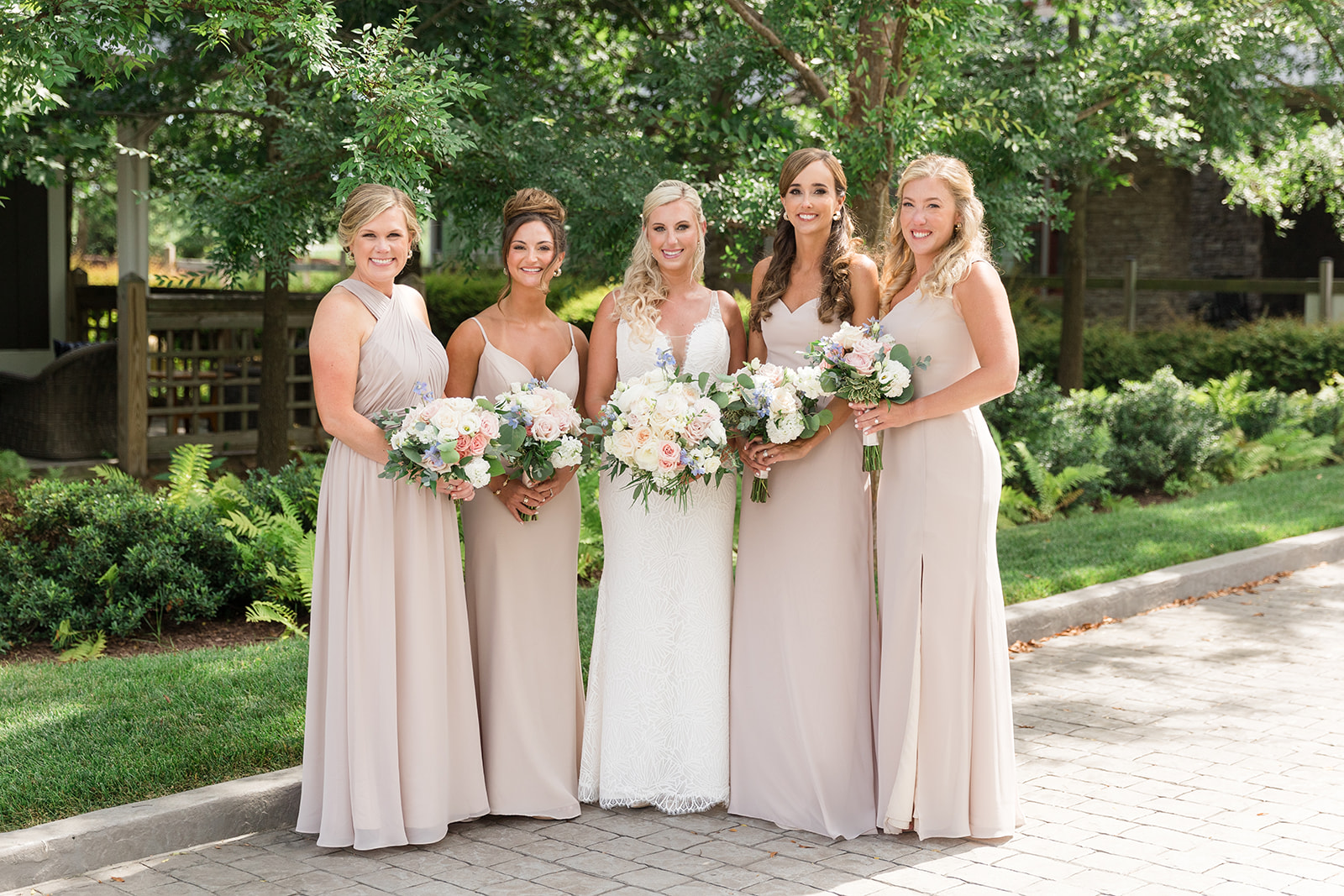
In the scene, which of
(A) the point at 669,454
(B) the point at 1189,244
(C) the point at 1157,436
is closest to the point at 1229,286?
(B) the point at 1189,244

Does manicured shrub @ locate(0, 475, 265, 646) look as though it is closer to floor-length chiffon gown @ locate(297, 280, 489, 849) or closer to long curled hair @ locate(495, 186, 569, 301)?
floor-length chiffon gown @ locate(297, 280, 489, 849)

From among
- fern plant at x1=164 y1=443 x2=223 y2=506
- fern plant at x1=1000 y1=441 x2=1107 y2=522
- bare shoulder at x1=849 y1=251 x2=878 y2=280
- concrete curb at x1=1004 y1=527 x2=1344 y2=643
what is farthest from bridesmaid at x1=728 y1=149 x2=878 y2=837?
fern plant at x1=1000 y1=441 x2=1107 y2=522

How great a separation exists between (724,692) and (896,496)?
1043mm

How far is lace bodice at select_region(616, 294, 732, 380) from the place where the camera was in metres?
5.04

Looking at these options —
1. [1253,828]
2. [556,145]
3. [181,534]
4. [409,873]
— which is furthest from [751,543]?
[181,534]

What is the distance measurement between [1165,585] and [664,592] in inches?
198

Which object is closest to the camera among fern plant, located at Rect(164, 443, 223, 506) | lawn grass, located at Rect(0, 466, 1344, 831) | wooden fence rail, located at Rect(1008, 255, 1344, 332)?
lawn grass, located at Rect(0, 466, 1344, 831)

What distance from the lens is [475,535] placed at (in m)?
4.98

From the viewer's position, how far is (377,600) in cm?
460

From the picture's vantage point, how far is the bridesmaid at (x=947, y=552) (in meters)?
4.66

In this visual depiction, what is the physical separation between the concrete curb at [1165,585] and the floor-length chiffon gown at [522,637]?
11.6ft

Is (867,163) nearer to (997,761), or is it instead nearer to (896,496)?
(896,496)

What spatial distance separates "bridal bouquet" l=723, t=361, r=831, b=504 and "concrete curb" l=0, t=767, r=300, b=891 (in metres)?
2.24

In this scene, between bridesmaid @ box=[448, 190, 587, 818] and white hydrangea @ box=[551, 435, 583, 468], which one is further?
bridesmaid @ box=[448, 190, 587, 818]
